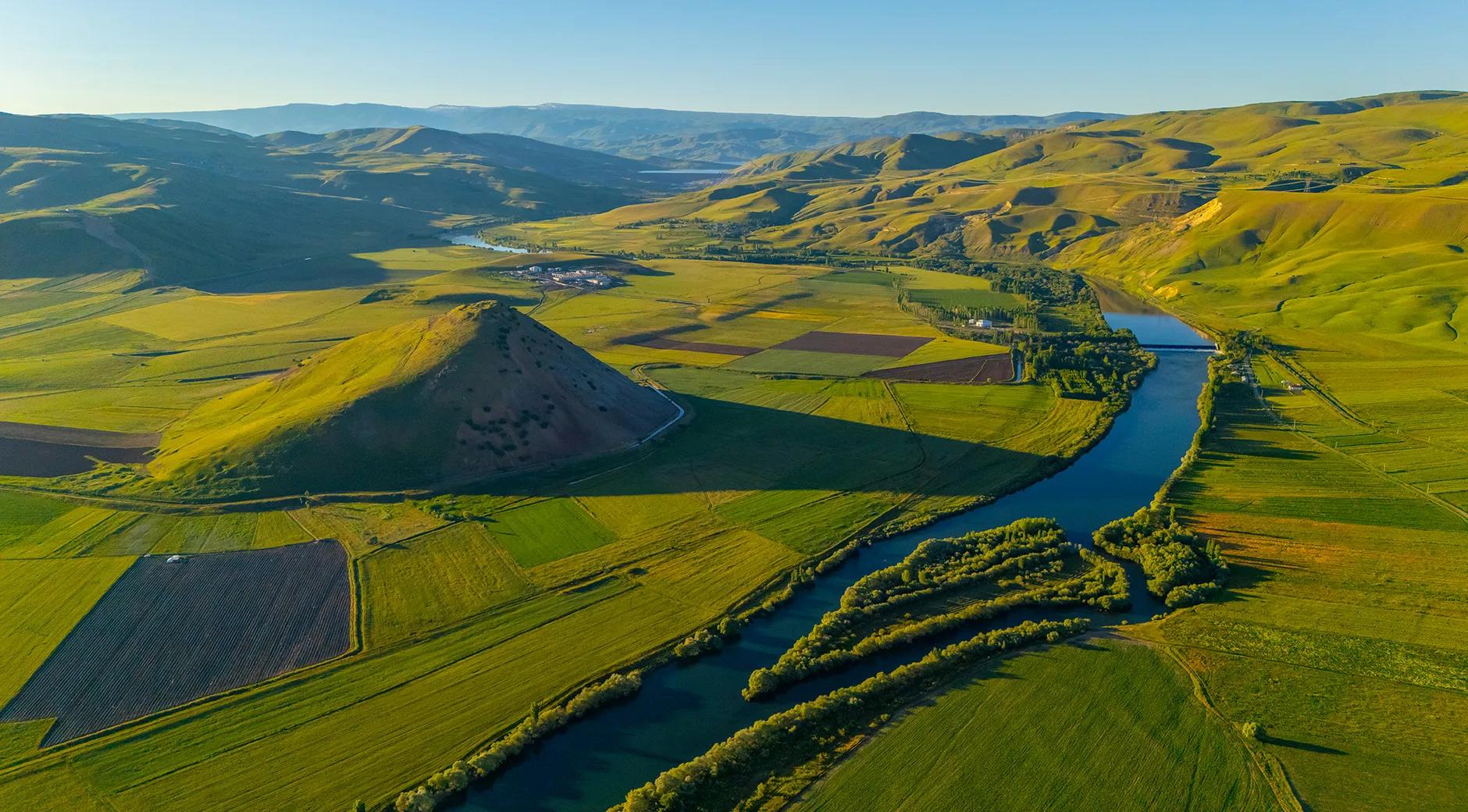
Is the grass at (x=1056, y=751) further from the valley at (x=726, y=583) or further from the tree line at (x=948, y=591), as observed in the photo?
the tree line at (x=948, y=591)

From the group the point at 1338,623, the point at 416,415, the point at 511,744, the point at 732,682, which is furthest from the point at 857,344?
the point at 511,744

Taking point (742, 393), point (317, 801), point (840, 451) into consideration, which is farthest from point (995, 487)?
point (317, 801)

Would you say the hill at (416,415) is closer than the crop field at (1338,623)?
No

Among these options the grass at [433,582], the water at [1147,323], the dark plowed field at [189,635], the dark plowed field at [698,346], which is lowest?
the dark plowed field at [189,635]

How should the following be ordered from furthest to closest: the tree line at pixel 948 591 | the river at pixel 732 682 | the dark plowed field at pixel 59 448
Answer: the dark plowed field at pixel 59 448 → the tree line at pixel 948 591 → the river at pixel 732 682

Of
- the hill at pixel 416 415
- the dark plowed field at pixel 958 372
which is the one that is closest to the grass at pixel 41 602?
the hill at pixel 416 415

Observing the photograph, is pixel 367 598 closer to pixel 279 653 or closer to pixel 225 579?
pixel 279 653

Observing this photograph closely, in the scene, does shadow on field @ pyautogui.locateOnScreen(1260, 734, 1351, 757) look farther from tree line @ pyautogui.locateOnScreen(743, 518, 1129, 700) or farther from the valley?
tree line @ pyautogui.locateOnScreen(743, 518, 1129, 700)

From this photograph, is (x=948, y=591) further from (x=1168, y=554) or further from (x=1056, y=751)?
(x=1168, y=554)
